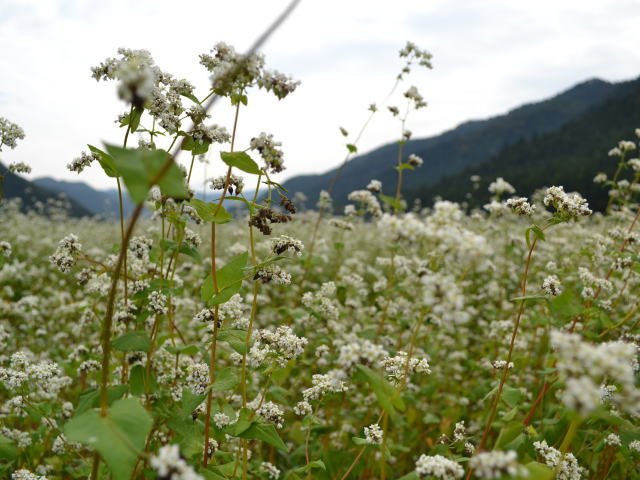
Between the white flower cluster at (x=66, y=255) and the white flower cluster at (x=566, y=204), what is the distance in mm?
4057

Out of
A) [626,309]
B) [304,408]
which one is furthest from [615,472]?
[304,408]

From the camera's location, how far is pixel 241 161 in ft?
8.73

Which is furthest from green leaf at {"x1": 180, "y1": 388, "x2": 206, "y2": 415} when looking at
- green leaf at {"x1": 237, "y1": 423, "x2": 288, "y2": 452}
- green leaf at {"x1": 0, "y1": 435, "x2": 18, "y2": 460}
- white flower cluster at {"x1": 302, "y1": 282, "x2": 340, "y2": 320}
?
white flower cluster at {"x1": 302, "y1": 282, "x2": 340, "y2": 320}

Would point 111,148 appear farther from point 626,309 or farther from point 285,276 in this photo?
point 626,309

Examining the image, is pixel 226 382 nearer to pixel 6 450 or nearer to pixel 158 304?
pixel 158 304

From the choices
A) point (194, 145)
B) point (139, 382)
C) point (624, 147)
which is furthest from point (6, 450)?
point (624, 147)

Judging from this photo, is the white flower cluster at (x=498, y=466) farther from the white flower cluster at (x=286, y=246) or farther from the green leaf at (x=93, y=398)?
the green leaf at (x=93, y=398)

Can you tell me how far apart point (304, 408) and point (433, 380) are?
4.87m

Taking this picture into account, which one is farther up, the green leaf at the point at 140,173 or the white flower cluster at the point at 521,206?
the green leaf at the point at 140,173

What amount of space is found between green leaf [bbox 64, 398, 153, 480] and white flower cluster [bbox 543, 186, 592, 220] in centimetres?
323

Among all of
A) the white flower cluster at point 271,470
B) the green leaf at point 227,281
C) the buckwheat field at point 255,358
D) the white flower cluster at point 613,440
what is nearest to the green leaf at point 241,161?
the buckwheat field at point 255,358

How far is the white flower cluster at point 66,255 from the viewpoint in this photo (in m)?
3.50

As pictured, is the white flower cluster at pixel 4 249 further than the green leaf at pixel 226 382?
Yes

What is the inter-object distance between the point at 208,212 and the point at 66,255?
1621 millimetres
